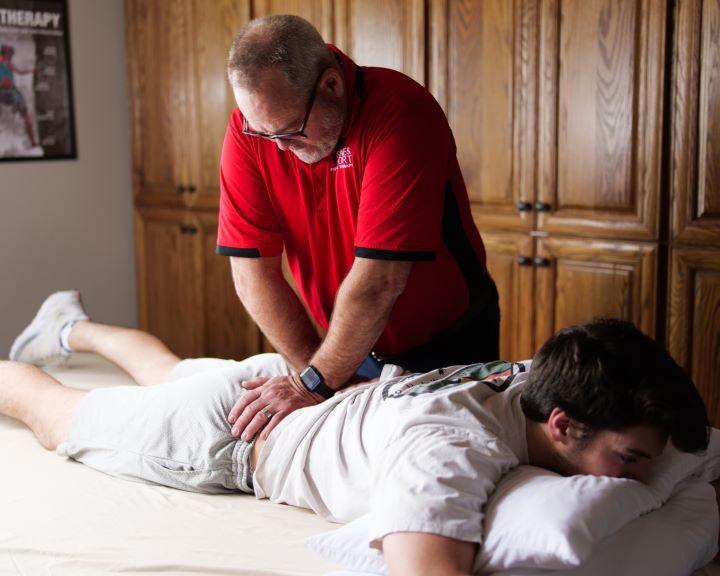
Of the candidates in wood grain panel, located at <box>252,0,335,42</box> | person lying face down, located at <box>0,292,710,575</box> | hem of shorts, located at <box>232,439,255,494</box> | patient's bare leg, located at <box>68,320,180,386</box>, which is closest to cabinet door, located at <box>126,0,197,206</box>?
wood grain panel, located at <box>252,0,335,42</box>

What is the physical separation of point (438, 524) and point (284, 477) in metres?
0.53

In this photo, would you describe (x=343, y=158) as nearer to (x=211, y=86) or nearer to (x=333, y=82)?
(x=333, y=82)

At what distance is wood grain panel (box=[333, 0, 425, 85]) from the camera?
9.70 feet

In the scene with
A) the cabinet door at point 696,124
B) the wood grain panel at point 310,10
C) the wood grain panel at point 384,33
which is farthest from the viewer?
the wood grain panel at point 310,10

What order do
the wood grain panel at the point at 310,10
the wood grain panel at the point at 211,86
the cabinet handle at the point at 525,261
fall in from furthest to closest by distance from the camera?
the wood grain panel at the point at 211,86 < the wood grain panel at the point at 310,10 < the cabinet handle at the point at 525,261

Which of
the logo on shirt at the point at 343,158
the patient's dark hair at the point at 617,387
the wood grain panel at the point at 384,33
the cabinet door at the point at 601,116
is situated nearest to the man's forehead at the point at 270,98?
the logo on shirt at the point at 343,158

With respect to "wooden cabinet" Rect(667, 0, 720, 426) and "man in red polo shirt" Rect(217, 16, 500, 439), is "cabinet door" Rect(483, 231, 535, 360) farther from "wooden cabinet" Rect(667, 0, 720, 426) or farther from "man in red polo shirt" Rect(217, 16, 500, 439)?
"man in red polo shirt" Rect(217, 16, 500, 439)

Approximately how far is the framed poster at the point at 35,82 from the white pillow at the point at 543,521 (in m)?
3.05

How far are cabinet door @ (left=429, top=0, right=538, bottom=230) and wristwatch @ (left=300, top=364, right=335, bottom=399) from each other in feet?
3.83

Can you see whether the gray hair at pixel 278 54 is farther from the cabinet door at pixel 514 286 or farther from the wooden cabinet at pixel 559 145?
the cabinet door at pixel 514 286

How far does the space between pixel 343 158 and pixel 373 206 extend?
0.52 feet

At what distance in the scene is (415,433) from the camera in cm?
133

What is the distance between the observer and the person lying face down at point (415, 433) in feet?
4.04

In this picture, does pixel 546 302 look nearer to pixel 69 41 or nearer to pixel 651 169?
pixel 651 169
